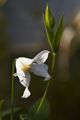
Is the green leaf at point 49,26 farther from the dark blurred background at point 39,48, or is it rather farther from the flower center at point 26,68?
the dark blurred background at point 39,48

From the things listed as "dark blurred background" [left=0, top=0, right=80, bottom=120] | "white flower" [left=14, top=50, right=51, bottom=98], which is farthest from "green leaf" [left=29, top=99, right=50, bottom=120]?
"dark blurred background" [left=0, top=0, right=80, bottom=120]

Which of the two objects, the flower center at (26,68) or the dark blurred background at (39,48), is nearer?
the flower center at (26,68)

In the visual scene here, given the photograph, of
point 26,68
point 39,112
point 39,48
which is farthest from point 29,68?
point 39,48

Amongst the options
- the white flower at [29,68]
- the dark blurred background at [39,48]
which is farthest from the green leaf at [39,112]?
the dark blurred background at [39,48]

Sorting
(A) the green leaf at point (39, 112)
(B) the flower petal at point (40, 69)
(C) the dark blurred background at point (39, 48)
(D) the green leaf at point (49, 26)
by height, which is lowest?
(C) the dark blurred background at point (39, 48)

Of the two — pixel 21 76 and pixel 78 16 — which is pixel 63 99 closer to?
pixel 78 16

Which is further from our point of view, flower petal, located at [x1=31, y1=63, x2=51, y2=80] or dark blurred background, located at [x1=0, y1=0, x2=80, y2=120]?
dark blurred background, located at [x1=0, y1=0, x2=80, y2=120]

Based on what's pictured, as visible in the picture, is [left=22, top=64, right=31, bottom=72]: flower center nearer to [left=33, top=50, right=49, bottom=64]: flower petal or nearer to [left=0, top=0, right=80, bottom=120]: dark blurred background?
[left=33, top=50, right=49, bottom=64]: flower petal

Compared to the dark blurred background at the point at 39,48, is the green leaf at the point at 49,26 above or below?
above
